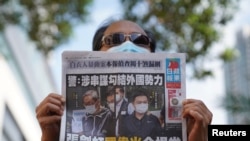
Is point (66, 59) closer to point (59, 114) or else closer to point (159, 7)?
point (59, 114)

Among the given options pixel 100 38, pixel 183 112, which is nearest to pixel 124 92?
pixel 183 112

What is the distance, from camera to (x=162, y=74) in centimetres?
116

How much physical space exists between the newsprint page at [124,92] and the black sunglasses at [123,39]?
0.15 metres

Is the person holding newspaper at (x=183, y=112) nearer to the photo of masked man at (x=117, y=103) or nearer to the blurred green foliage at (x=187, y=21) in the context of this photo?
the photo of masked man at (x=117, y=103)

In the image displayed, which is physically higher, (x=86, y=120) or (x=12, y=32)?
(x=12, y=32)

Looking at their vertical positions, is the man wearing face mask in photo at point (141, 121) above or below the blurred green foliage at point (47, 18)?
below

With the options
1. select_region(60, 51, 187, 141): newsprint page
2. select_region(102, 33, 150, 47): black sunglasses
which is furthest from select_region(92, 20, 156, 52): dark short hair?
select_region(60, 51, 187, 141): newsprint page

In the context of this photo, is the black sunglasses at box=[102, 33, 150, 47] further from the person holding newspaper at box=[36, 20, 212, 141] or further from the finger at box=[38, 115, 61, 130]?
the finger at box=[38, 115, 61, 130]

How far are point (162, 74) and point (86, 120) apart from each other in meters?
0.21

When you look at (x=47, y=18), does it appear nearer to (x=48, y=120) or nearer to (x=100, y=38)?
(x=100, y=38)

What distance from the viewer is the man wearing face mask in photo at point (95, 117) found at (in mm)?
1126

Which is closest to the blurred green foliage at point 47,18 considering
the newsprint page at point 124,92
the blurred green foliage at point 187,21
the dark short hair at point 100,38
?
the blurred green foliage at point 187,21

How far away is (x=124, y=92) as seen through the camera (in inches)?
45.3

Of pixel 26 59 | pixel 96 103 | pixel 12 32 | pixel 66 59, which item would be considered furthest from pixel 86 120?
pixel 26 59
